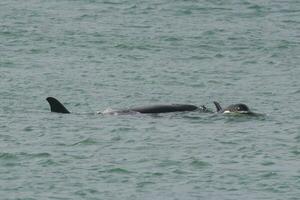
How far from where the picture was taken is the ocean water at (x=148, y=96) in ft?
75.5

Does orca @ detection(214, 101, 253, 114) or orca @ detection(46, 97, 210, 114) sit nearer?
orca @ detection(214, 101, 253, 114)

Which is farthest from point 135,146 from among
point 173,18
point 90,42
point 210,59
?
point 173,18

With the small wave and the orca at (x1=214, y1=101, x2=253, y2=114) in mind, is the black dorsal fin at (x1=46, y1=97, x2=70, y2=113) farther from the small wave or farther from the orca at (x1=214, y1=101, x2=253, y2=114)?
the small wave

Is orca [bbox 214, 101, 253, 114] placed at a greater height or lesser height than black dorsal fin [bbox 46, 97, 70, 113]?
lesser

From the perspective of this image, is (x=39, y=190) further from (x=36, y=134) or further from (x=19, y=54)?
(x=19, y=54)

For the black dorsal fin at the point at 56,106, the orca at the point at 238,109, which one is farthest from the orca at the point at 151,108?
the orca at the point at 238,109

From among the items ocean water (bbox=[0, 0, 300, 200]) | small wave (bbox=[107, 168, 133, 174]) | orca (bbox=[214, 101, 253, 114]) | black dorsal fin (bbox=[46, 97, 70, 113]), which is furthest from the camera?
black dorsal fin (bbox=[46, 97, 70, 113])

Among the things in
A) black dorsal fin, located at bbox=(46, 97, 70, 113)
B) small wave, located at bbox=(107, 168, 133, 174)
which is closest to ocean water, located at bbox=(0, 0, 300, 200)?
small wave, located at bbox=(107, 168, 133, 174)

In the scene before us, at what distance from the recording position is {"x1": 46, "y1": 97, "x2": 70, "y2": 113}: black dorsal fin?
101 feet

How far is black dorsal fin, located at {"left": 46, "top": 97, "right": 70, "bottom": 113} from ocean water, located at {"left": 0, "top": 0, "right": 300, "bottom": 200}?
0.27 metres

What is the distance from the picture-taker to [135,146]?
85.7 feet

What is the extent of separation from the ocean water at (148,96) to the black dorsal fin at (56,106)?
0.89 ft

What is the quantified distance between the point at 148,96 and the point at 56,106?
417cm

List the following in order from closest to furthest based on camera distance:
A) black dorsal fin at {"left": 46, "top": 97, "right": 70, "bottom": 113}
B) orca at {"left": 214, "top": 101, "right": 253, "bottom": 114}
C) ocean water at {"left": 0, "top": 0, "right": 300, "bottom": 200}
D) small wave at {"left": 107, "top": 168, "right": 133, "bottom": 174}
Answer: ocean water at {"left": 0, "top": 0, "right": 300, "bottom": 200} < small wave at {"left": 107, "top": 168, "right": 133, "bottom": 174} < orca at {"left": 214, "top": 101, "right": 253, "bottom": 114} < black dorsal fin at {"left": 46, "top": 97, "right": 70, "bottom": 113}
